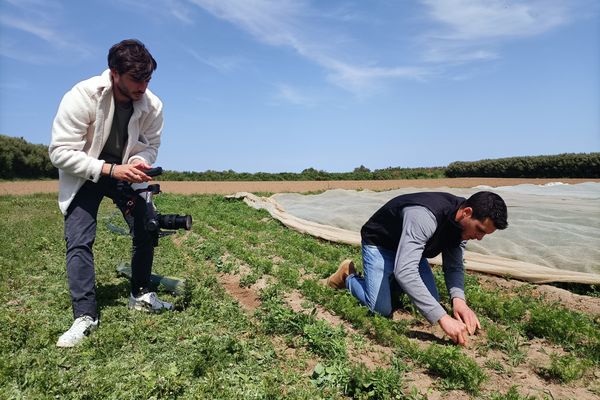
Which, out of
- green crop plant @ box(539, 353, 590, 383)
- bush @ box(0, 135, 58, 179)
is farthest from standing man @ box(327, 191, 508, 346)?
bush @ box(0, 135, 58, 179)

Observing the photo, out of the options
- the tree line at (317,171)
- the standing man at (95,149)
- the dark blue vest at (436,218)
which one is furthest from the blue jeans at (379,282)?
the tree line at (317,171)

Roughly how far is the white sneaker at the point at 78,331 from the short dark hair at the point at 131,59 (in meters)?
1.92

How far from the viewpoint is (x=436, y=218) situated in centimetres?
379

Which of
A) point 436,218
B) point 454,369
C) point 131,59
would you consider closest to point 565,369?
point 454,369

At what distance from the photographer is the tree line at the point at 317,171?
3062 cm

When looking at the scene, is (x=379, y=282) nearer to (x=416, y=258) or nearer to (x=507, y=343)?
(x=416, y=258)

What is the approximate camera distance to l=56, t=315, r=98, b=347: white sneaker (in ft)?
10.6

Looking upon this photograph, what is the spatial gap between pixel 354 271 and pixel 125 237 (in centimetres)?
525

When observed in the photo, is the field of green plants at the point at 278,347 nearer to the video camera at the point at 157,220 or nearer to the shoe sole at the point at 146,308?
the shoe sole at the point at 146,308

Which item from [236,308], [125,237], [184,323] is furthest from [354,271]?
[125,237]

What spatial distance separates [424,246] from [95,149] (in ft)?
9.26

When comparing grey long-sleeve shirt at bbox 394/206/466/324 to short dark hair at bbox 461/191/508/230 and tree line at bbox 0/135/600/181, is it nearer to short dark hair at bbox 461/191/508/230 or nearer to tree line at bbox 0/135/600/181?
short dark hair at bbox 461/191/508/230

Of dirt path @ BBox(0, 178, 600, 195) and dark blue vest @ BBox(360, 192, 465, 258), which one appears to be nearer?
dark blue vest @ BBox(360, 192, 465, 258)

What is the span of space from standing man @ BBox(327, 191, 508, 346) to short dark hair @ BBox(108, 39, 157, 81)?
2.46 m
